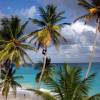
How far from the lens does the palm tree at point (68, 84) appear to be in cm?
1586

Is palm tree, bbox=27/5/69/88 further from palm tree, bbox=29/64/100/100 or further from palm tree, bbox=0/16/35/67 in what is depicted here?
palm tree, bbox=29/64/100/100

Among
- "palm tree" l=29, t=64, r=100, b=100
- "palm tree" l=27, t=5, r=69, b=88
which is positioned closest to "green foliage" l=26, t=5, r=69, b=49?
"palm tree" l=27, t=5, r=69, b=88

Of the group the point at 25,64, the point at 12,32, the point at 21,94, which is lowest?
the point at 21,94

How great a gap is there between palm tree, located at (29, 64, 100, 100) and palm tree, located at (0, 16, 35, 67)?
1949 cm

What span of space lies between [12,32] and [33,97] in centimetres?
696

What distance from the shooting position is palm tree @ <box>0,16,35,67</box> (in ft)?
118

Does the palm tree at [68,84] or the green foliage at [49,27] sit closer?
the palm tree at [68,84]

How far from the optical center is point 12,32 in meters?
36.5

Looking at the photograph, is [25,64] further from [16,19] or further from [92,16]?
[92,16]

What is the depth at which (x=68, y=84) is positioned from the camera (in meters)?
16.0

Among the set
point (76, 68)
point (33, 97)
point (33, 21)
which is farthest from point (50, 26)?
point (76, 68)

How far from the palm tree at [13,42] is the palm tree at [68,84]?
19.5m

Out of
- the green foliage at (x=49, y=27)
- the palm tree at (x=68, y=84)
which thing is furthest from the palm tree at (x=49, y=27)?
the palm tree at (x=68, y=84)

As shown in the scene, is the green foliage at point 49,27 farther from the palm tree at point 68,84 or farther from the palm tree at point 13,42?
the palm tree at point 68,84
